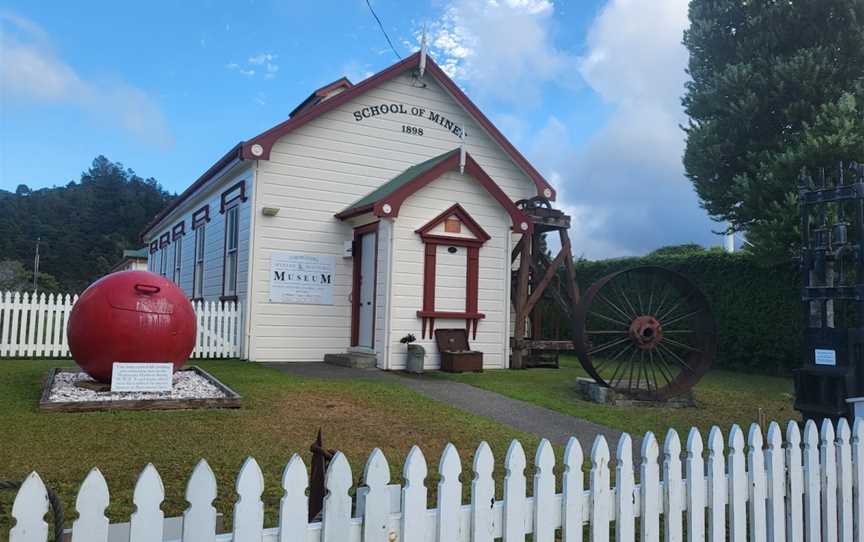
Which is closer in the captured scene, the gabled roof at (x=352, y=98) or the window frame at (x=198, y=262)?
the gabled roof at (x=352, y=98)

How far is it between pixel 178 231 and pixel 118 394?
50.0 ft

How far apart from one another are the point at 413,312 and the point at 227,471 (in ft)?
24.3

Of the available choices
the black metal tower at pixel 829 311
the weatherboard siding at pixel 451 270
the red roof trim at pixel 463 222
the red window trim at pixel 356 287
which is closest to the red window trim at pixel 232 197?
the red window trim at pixel 356 287

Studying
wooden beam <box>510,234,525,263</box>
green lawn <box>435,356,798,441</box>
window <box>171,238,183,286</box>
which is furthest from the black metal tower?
window <box>171,238,183,286</box>

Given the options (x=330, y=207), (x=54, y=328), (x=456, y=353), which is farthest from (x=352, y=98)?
(x=54, y=328)

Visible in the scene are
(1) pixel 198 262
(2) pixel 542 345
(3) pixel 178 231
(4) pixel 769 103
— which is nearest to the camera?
(4) pixel 769 103

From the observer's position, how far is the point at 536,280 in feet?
47.9

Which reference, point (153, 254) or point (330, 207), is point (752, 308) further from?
point (153, 254)

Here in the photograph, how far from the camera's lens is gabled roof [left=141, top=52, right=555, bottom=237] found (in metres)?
12.6

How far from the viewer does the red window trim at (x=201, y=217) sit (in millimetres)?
17167

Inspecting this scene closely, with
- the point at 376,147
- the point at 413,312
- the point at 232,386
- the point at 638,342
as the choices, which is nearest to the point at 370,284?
the point at 413,312

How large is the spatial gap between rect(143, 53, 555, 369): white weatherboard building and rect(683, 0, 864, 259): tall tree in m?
4.12

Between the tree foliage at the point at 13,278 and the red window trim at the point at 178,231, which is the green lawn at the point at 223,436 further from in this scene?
the tree foliage at the point at 13,278

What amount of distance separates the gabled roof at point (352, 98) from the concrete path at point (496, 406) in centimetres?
436
